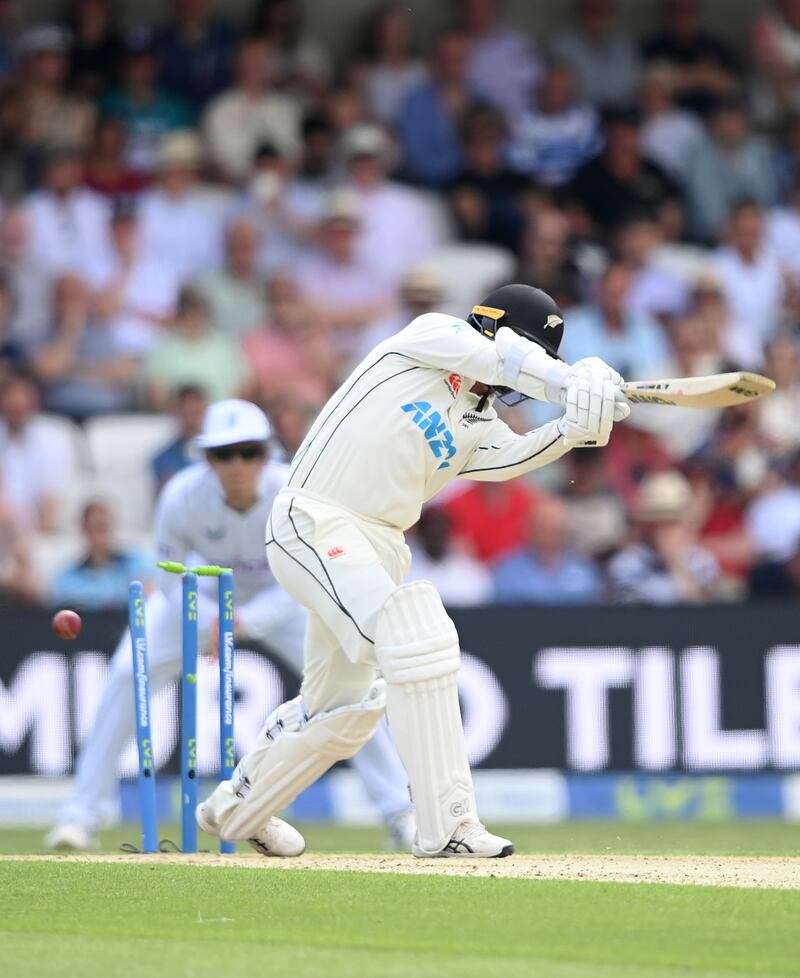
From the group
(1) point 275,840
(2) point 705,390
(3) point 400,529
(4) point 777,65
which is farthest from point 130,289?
(2) point 705,390

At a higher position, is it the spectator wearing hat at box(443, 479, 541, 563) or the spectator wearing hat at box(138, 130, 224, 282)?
the spectator wearing hat at box(138, 130, 224, 282)

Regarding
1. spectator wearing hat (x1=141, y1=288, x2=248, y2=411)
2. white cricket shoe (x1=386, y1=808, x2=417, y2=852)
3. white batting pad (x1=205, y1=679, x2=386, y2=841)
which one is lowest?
white cricket shoe (x1=386, y1=808, x2=417, y2=852)

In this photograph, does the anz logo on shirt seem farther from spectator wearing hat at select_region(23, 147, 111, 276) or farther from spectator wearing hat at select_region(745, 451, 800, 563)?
spectator wearing hat at select_region(23, 147, 111, 276)

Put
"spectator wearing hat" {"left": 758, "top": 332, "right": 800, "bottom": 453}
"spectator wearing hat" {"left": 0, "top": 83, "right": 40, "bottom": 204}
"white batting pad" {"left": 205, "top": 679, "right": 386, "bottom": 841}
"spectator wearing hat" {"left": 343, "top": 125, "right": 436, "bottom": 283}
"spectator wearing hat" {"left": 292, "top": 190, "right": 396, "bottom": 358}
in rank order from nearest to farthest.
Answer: "white batting pad" {"left": 205, "top": 679, "right": 386, "bottom": 841}, "spectator wearing hat" {"left": 758, "top": 332, "right": 800, "bottom": 453}, "spectator wearing hat" {"left": 292, "top": 190, "right": 396, "bottom": 358}, "spectator wearing hat" {"left": 0, "top": 83, "right": 40, "bottom": 204}, "spectator wearing hat" {"left": 343, "top": 125, "right": 436, "bottom": 283}

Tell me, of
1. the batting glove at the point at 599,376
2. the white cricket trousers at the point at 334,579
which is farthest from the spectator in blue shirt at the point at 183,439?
the batting glove at the point at 599,376

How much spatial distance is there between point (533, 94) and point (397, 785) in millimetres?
6491

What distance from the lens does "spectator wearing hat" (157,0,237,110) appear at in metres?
12.4

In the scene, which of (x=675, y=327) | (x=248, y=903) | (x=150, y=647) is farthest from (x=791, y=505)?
A: (x=248, y=903)

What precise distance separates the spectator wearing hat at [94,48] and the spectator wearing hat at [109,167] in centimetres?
39

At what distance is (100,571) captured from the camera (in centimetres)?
996

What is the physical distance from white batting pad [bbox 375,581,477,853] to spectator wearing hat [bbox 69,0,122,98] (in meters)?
7.07

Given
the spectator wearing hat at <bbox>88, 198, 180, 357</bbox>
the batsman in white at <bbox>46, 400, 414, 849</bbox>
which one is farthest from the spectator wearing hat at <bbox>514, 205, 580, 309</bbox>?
the batsman in white at <bbox>46, 400, 414, 849</bbox>

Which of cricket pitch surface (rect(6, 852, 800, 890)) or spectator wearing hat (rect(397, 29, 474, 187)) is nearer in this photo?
cricket pitch surface (rect(6, 852, 800, 890))

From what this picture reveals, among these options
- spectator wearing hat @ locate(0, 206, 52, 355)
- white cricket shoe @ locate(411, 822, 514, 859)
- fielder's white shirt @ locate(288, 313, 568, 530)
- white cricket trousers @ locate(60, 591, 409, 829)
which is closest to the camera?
white cricket shoe @ locate(411, 822, 514, 859)
